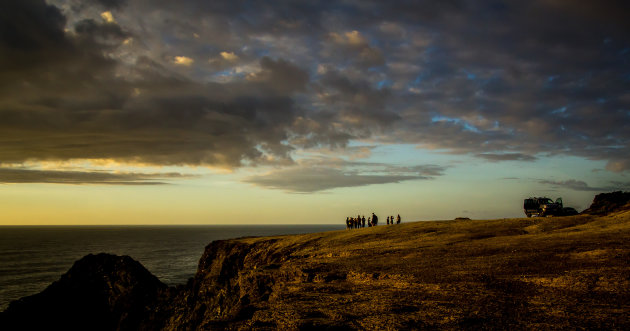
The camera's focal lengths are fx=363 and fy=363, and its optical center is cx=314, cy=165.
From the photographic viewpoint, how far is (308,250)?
92.9 ft

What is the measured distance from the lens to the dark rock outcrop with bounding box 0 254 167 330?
94.6 ft

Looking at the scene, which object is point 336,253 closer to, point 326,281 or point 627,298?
point 326,281

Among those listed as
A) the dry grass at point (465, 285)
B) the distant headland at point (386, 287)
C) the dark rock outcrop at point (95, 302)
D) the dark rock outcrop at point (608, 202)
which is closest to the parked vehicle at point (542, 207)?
the dark rock outcrop at point (608, 202)

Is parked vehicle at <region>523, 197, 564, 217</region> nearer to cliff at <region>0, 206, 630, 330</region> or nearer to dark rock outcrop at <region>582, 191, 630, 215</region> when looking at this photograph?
dark rock outcrop at <region>582, 191, 630, 215</region>

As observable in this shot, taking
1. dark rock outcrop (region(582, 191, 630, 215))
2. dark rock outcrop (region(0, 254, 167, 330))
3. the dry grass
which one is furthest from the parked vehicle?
dark rock outcrop (region(0, 254, 167, 330))

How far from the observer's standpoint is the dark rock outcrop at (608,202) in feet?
128

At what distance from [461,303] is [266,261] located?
2095cm

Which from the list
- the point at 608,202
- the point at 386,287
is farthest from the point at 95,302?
the point at 608,202

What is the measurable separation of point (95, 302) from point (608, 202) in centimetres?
5360

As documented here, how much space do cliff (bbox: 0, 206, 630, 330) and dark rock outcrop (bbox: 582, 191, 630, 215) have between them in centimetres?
1343

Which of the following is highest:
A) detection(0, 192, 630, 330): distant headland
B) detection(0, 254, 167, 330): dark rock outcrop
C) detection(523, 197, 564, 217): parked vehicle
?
detection(523, 197, 564, 217): parked vehicle

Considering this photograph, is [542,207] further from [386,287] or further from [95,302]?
[95,302]

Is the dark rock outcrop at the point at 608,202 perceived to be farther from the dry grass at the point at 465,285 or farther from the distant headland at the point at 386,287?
the dry grass at the point at 465,285

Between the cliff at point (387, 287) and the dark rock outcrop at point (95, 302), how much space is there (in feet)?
0.31
